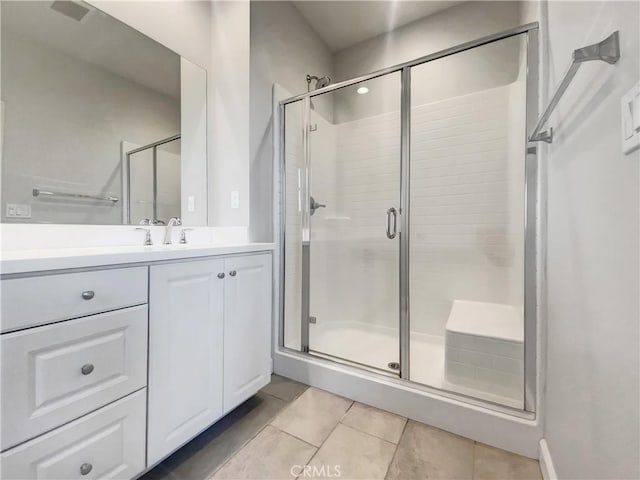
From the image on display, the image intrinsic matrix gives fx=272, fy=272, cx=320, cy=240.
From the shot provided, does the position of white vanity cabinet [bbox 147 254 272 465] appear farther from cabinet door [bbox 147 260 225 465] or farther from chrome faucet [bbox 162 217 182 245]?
chrome faucet [bbox 162 217 182 245]

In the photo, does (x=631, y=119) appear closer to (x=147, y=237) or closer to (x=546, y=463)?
(x=546, y=463)

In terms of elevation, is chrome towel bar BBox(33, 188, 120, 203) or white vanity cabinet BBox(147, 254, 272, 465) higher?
chrome towel bar BBox(33, 188, 120, 203)

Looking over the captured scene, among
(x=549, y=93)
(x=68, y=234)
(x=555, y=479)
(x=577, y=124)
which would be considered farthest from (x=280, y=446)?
(x=549, y=93)

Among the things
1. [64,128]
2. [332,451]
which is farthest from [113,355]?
[64,128]

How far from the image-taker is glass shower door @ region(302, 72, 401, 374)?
2047 millimetres

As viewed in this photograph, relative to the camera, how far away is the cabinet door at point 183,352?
3.22 ft

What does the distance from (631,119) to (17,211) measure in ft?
6.11

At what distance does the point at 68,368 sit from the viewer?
77 centimetres

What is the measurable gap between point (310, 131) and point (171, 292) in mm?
1550

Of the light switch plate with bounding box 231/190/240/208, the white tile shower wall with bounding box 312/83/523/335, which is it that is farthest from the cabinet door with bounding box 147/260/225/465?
the white tile shower wall with bounding box 312/83/523/335

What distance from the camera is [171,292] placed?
1.03 meters

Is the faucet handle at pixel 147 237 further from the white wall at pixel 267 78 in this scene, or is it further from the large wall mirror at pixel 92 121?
the white wall at pixel 267 78

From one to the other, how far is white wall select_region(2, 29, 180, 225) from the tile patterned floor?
1.17 metres

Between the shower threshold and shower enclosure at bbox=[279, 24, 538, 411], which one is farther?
shower enclosure at bbox=[279, 24, 538, 411]
